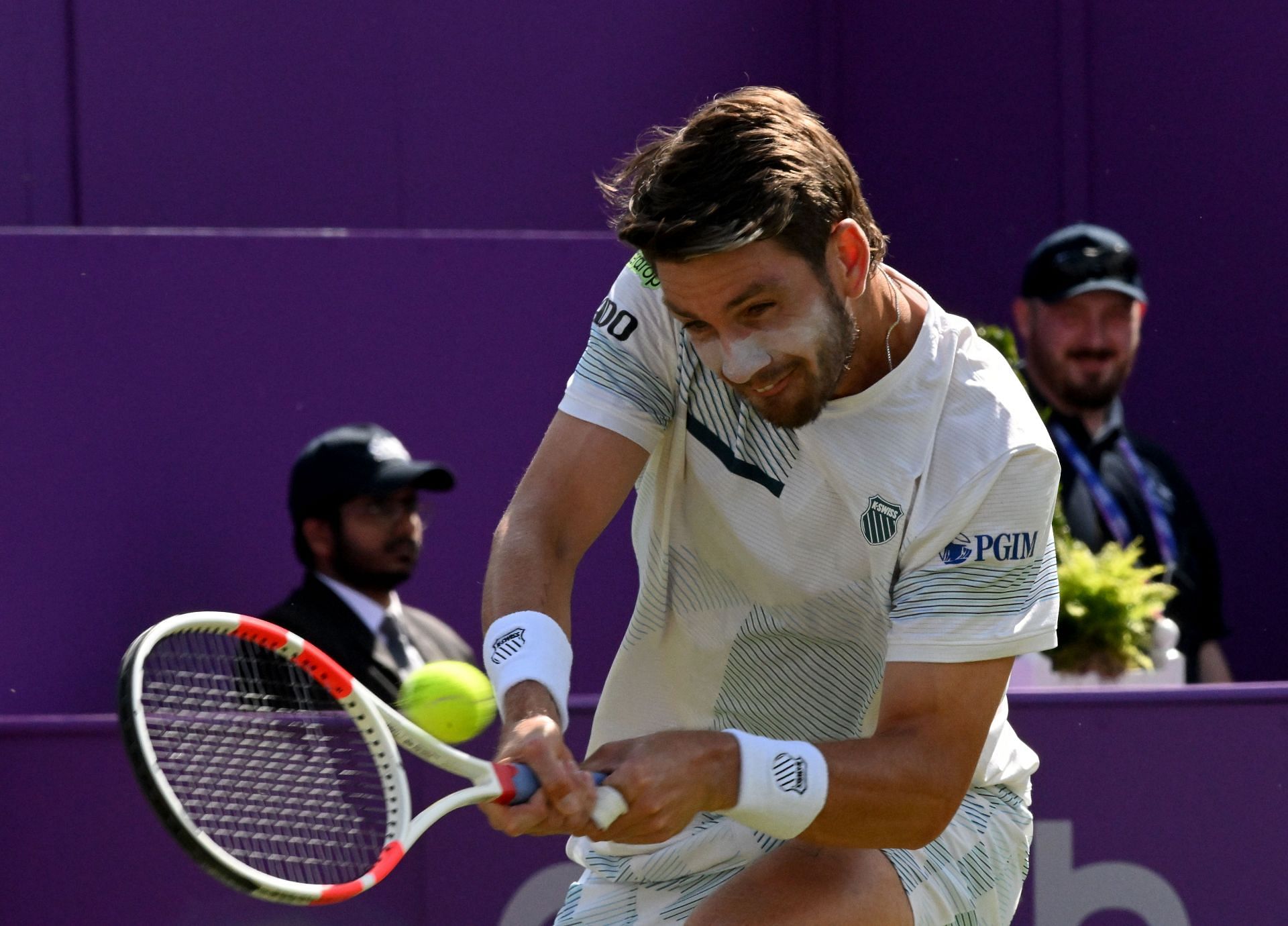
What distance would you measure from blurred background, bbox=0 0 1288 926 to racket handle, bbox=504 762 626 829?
188 cm

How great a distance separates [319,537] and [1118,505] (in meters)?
2.25

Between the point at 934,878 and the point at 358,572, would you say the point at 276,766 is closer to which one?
the point at 934,878

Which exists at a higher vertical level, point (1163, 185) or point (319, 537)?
point (1163, 185)

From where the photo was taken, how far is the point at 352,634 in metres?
4.69

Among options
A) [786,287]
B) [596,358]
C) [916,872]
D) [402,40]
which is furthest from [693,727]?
[402,40]

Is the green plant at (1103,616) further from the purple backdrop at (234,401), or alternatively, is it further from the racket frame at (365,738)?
the racket frame at (365,738)

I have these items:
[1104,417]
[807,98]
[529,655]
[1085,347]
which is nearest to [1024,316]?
[1085,347]

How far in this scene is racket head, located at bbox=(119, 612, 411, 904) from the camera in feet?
7.30

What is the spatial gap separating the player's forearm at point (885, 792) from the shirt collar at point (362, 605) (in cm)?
241

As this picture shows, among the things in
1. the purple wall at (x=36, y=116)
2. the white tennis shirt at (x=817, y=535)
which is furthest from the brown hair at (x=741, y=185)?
the purple wall at (x=36, y=116)

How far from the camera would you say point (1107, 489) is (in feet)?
17.1

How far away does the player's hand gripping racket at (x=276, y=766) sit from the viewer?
7.34ft

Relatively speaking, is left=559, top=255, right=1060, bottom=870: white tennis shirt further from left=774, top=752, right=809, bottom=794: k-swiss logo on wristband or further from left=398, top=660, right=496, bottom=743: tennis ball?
left=398, top=660, right=496, bottom=743: tennis ball

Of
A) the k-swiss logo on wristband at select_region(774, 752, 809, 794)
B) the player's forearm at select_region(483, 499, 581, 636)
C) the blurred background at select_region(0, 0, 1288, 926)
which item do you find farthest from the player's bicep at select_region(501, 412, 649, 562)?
the blurred background at select_region(0, 0, 1288, 926)
